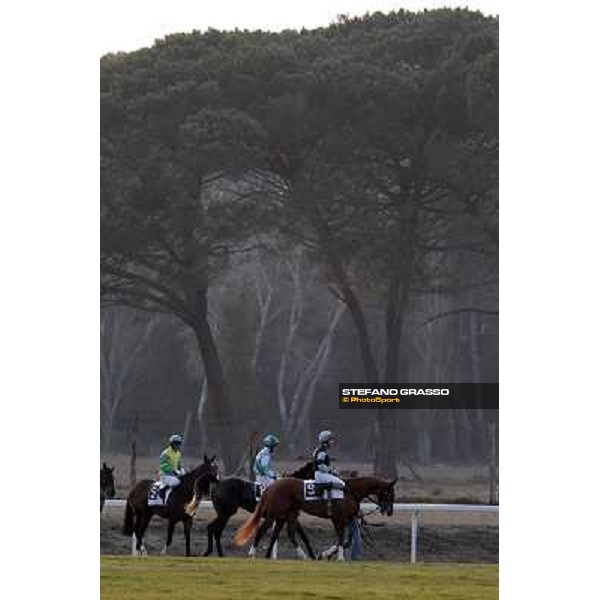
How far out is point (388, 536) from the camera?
30828 millimetres

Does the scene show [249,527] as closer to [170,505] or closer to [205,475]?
[205,475]

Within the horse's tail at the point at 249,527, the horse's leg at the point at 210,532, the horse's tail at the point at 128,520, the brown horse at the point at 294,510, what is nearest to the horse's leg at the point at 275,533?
the brown horse at the point at 294,510

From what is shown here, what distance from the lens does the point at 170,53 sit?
30109 mm

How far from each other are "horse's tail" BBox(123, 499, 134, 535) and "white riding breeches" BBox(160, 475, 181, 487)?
0.35 meters

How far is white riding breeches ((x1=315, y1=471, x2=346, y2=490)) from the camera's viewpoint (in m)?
30.4

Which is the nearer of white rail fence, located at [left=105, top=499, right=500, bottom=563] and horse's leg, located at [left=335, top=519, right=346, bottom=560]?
white rail fence, located at [left=105, top=499, right=500, bottom=563]

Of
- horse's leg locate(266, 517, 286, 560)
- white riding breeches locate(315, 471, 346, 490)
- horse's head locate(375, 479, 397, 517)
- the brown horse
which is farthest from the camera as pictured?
horse's leg locate(266, 517, 286, 560)

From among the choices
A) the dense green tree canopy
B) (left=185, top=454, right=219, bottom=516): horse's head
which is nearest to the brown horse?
(left=185, top=454, right=219, bottom=516): horse's head

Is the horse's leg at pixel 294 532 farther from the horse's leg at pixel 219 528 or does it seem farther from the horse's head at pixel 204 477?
the horse's head at pixel 204 477

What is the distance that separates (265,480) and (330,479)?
0.49 meters

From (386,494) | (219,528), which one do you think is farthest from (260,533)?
(386,494)

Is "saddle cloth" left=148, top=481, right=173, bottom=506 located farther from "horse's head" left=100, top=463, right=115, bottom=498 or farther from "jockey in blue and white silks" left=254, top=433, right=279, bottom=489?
"jockey in blue and white silks" left=254, top=433, right=279, bottom=489

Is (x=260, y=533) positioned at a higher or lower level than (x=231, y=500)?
lower

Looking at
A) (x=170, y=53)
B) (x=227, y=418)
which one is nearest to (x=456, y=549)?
(x=227, y=418)
